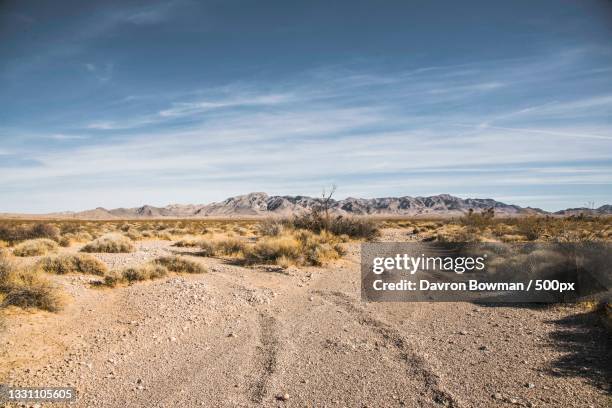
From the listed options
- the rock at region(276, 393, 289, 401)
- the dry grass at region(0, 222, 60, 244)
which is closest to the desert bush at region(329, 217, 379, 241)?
the dry grass at region(0, 222, 60, 244)

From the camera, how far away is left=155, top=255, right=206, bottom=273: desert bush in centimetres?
1390

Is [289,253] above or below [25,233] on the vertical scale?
below

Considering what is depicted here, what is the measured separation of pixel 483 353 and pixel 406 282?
19.2 feet

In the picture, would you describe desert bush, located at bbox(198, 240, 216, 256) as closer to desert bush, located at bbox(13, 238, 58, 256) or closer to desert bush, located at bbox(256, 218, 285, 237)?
desert bush, located at bbox(256, 218, 285, 237)

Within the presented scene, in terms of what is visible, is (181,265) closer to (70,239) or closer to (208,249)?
(208,249)

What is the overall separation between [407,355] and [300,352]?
1.88m

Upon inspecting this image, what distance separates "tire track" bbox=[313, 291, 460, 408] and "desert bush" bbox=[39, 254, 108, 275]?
304 inches

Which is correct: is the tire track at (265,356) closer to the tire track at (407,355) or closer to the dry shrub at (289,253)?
the tire track at (407,355)

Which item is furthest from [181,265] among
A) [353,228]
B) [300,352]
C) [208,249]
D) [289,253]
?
[353,228]

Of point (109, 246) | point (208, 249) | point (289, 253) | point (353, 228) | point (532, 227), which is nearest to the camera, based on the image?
point (289, 253)

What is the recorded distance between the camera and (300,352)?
23.9 ft

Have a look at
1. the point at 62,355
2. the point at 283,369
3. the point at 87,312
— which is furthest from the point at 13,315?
the point at 283,369

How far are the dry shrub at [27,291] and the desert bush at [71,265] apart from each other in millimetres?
2908

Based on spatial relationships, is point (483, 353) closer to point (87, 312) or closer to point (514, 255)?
point (87, 312)
